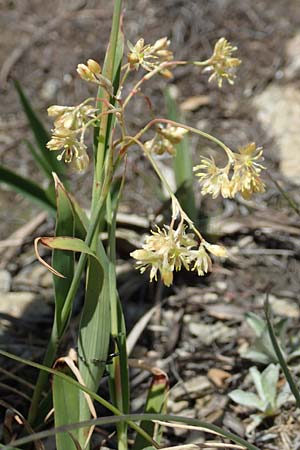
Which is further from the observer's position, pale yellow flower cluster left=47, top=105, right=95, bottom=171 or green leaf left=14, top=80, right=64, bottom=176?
green leaf left=14, top=80, right=64, bottom=176

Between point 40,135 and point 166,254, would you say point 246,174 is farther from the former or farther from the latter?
point 40,135

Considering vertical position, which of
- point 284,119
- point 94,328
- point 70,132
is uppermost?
point 70,132

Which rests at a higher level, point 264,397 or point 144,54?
point 144,54

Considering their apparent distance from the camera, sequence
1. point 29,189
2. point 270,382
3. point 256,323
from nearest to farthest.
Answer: point 270,382
point 256,323
point 29,189

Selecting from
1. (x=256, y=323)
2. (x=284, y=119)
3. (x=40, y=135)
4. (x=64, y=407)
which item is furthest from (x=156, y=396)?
(x=284, y=119)

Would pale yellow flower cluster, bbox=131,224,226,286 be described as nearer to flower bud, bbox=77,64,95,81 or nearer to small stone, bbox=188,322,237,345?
flower bud, bbox=77,64,95,81

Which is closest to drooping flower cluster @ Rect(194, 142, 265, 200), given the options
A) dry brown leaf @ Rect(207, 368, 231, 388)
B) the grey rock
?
dry brown leaf @ Rect(207, 368, 231, 388)
